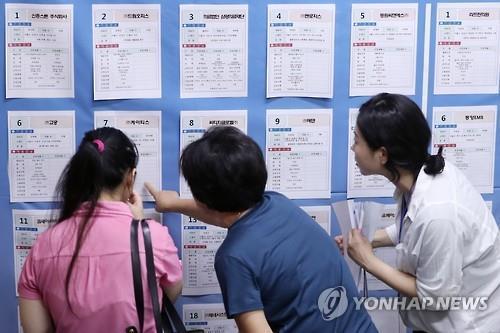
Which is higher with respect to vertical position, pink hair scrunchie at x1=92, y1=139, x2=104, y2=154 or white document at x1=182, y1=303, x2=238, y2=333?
pink hair scrunchie at x1=92, y1=139, x2=104, y2=154

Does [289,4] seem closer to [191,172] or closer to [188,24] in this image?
[188,24]

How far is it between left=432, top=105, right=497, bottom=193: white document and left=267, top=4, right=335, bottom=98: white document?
15.7 inches

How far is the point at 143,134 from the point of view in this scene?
1694 millimetres

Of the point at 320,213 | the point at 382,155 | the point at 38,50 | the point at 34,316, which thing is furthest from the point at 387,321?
the point at 38,50

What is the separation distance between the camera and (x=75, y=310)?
3.88ft

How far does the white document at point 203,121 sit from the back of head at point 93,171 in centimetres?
45

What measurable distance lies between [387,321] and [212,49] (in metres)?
1.06

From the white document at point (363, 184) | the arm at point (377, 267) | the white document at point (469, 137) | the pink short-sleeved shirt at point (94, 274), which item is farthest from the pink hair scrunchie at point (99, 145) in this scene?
the white document at point (469, 137)

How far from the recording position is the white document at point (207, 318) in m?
1.79

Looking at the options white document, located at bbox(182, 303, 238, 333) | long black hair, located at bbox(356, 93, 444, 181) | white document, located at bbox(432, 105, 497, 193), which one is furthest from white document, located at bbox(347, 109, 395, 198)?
white document, located at bbox(182, 303, 238, 333)

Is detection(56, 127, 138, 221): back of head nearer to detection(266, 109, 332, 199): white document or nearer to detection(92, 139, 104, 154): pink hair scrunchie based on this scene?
detection(92, 139, 104, 154): pink hair scrunchie

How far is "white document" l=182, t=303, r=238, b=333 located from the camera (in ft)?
5.89

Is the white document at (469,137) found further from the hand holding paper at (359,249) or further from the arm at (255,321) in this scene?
the arm at (255,321)

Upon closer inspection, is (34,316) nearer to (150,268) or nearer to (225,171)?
(150,268)
